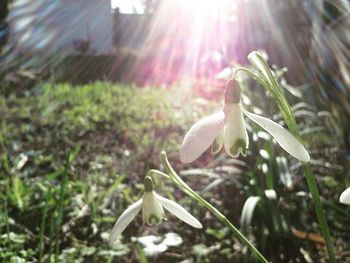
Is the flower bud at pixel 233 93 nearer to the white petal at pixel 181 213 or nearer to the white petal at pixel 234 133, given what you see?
the white petal at pixel 234 133

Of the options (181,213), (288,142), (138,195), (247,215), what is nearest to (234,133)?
(288,142)

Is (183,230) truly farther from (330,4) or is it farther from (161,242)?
(330,4)

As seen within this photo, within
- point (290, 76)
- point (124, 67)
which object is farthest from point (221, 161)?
point (124, 67)

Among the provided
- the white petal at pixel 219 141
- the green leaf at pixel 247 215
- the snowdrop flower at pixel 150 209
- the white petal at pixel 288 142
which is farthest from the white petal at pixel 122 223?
the green leaf at pixel 247 215

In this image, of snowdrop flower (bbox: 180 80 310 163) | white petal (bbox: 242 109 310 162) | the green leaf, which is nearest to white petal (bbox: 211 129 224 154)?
snowdrop flower (bbox: 180 80 310 163)

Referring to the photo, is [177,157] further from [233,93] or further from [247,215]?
[233,93]

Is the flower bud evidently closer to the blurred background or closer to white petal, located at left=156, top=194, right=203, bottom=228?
white petal, located at left=156, top=194, right=203, bottom=228
